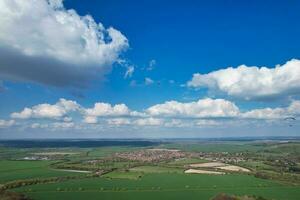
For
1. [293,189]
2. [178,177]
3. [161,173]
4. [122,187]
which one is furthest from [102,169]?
[293,189]

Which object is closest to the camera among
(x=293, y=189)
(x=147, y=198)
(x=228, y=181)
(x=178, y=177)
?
(x=147, y=198)

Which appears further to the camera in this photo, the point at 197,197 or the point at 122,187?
the point at 122,187

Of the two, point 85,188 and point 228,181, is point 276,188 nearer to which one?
point 228,181

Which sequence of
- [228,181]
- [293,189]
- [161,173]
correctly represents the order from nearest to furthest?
1. [293,189]
2. [228,181]
3. [161,173]

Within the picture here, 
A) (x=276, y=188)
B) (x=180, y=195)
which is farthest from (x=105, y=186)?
(x=276, y=188)

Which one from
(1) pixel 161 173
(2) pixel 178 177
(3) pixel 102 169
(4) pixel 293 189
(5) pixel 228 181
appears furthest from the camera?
(3) pixel 102 169

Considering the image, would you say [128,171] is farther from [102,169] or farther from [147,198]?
[147,198]
